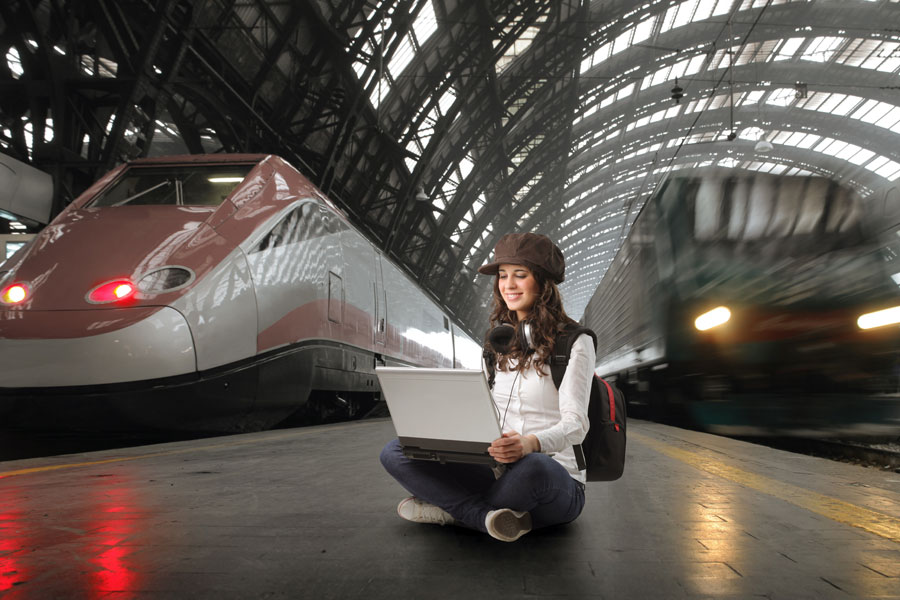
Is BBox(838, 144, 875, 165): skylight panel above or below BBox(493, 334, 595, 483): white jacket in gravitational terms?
above

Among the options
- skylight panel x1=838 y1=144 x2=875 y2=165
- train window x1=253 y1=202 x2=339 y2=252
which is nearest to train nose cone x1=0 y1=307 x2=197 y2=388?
train window x1=253 y1=202 x2=339 y2=252

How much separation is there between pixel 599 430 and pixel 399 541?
0.68 m

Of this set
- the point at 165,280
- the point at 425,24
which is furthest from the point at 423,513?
the point at 425,24

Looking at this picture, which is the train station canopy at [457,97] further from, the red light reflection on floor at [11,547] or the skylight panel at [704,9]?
the red light reflection on floor at [11,547]

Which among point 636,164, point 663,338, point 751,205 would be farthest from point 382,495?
point 636,164

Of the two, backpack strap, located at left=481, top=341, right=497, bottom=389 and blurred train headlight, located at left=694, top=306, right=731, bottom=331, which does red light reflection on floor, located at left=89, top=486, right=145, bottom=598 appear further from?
blurred train headlight, located at left=694, top=306, right=731, bottom=331

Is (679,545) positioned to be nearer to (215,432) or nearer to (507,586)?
(507,586)

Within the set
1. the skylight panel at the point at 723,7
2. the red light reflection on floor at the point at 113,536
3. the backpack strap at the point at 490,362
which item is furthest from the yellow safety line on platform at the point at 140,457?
the skylight panel at the point at 723,7

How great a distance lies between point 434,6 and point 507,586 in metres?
15.8

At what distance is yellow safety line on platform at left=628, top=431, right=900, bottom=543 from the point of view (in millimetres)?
2080

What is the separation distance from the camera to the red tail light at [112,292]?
4.36 m

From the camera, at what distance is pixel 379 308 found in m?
9.27

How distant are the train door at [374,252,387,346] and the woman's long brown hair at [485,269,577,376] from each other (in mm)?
7034

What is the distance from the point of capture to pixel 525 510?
1777 mm
